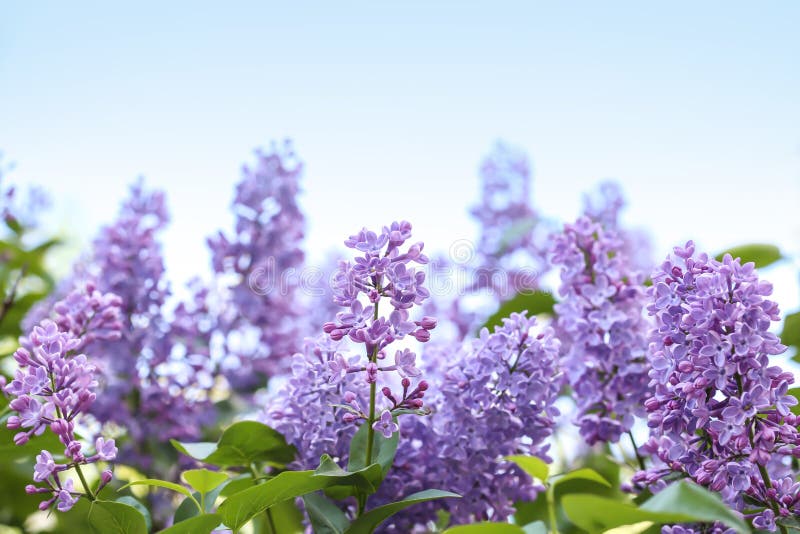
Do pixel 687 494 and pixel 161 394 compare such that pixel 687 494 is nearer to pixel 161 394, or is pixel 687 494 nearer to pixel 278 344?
pixel 161 394

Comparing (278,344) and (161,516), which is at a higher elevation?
(278,344)

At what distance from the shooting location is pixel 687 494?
583mm

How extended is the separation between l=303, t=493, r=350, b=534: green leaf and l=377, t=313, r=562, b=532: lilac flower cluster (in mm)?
104

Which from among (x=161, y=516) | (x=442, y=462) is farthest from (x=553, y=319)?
(x=161, y=516)

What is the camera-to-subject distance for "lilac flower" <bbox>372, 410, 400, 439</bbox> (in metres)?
0.83

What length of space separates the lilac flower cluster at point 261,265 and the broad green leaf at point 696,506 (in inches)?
48.6

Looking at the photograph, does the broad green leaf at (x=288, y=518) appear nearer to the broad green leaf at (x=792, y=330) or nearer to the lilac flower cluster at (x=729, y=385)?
the lilac flower cluster at (x=729, y=385)

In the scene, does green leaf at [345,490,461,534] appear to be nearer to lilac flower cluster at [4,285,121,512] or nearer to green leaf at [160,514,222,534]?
green leaf at [160,514,222,534]

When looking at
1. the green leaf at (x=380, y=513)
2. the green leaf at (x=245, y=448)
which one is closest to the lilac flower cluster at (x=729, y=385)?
the green leaf at (x=380, y=513)

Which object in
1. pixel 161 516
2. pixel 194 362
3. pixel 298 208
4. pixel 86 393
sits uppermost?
pixel 298 208

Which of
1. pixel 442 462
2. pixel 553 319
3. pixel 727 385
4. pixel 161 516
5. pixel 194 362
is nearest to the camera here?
pixel 727 385

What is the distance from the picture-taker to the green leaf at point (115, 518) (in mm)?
802

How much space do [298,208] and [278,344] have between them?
1.09 ft

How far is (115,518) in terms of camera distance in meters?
0.82
